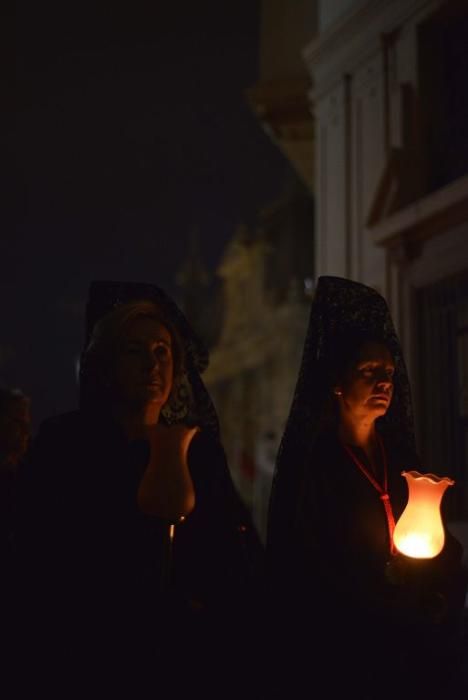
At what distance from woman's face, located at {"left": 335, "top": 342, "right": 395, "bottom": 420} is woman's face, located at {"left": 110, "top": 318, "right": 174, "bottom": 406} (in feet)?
2.25

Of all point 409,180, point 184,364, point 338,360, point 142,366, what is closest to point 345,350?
point 338,360

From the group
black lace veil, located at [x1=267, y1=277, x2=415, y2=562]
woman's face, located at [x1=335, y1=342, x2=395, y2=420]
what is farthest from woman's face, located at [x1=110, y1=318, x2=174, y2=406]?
woman's face, located at [x1=335, y1=342, x2=395, y2=420]

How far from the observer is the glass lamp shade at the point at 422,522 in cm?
243

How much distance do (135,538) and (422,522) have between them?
34.6 inches

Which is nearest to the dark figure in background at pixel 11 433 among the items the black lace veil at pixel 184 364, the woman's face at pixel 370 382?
the black lace veil at pixel 184 364

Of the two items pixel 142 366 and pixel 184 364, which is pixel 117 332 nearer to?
pixel 142 366

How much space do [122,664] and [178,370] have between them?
1.06 m

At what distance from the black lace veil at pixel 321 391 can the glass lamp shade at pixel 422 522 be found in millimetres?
548

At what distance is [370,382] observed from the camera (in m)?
2.98

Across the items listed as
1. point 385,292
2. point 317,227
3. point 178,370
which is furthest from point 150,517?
point 317,227

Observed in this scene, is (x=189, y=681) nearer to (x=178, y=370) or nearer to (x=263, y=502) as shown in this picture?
(x=178, y=370)

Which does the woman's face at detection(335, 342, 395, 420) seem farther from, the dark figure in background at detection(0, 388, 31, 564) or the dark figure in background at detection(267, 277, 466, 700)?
the dark figure in background at detection(0, 388, 31, 564)

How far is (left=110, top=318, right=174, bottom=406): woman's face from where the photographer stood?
2.79 meters

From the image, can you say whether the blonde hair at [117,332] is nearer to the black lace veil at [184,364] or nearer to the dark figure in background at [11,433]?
the black lace veil at [184,364]
